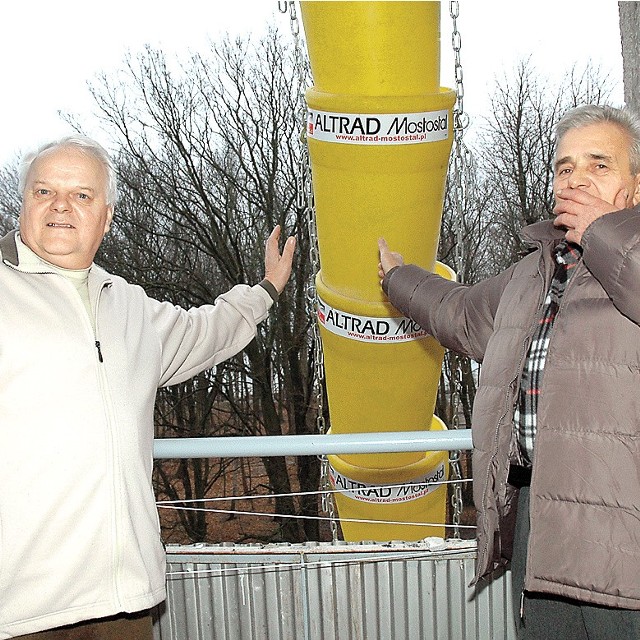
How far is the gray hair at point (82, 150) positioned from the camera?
171 centimetres

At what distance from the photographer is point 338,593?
2197mm

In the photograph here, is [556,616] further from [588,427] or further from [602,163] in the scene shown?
[602,163]

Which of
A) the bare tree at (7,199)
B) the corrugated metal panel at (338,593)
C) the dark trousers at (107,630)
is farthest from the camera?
the bare tree at (7,199)

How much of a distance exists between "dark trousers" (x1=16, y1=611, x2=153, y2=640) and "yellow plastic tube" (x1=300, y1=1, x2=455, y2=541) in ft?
3.61

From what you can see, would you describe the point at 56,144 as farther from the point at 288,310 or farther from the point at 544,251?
the point at 288,310

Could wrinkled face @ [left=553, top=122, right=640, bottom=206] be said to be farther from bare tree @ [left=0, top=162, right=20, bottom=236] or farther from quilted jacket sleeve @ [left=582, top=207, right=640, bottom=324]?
bare tree @ [left=0, top=162, right=20, bottom=236]

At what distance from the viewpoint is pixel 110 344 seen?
1.65 metres

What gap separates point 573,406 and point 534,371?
143mm

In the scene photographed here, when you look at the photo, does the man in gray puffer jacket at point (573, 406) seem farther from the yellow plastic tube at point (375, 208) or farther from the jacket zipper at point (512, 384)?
the yellow plastic tube at point (375, 208)

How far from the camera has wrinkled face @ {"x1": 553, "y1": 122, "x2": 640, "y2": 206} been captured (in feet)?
5.50

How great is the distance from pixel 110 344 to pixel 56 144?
0.41 meters

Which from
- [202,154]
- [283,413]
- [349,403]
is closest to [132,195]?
[202,154]

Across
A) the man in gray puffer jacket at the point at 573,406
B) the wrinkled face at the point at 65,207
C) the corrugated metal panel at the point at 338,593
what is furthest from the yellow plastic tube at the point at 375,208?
the wrinkled face at the point at 65,207

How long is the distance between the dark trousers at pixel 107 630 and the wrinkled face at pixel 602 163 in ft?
3.82
